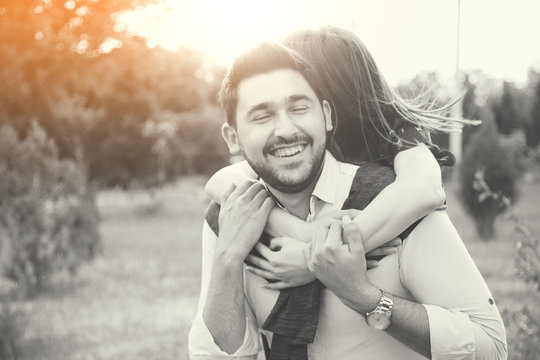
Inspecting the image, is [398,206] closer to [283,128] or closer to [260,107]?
[283,128]

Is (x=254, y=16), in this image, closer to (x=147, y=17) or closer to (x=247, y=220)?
(x=247, y=220)

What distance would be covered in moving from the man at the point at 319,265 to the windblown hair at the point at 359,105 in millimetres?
173

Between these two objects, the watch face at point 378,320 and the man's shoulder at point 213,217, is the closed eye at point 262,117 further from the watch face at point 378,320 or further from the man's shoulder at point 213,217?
the watch face at point 378,320

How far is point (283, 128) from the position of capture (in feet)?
6.23

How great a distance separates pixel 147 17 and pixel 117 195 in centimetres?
1030

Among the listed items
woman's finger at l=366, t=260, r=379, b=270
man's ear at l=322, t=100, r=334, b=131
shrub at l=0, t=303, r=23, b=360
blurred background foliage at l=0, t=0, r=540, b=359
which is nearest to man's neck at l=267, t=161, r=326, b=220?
man's ear at l=322, t=100, r=334, b=131

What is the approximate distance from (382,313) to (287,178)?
18.9 inches

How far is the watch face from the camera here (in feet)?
5.64

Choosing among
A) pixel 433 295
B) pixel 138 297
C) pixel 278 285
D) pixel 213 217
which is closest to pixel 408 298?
pixel 433 295

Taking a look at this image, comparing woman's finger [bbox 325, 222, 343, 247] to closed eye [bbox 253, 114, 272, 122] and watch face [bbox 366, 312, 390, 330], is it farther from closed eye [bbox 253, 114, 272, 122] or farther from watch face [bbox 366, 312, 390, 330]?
closed eye [bbox 253, 114, 272, 122]

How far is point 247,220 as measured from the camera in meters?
2.03

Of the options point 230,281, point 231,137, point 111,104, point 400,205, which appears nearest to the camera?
point 400,205

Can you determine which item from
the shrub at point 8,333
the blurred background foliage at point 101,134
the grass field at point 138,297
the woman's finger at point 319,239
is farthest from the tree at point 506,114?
the woman's finger at point 319,239

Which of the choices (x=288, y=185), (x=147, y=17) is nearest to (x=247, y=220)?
(x=288, y=185)
